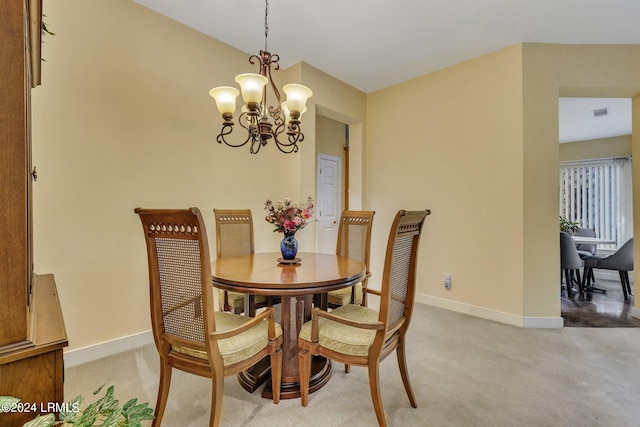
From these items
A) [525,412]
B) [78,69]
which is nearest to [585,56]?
[525,412]

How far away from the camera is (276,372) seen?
1.66 meters

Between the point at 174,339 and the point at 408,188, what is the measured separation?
127 inches

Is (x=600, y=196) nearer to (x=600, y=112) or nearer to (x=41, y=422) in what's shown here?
(x=600, y=112)

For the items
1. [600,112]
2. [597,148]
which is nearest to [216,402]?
[600,112]

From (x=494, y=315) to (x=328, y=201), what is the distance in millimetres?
3048

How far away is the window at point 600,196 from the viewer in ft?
17.8

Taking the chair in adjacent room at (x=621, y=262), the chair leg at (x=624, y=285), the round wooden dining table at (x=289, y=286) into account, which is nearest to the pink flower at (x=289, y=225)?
the round wooden dining table at (x=289, y=286)

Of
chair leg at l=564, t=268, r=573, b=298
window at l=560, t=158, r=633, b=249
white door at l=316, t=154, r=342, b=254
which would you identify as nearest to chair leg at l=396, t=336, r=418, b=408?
white door at l=316, t=154, r=342, b=254

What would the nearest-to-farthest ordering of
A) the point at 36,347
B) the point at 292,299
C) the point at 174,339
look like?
the point at 36,347, the point at 174,339, the point at 292,299

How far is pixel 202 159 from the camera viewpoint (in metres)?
2.82

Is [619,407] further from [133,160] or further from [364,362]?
[133,160]

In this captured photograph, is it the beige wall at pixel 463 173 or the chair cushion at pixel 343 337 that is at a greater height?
the beige wall at pixel 463 173

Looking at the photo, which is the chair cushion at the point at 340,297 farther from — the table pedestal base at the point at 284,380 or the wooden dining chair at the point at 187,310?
the wooden dining chair at the point at 187,310

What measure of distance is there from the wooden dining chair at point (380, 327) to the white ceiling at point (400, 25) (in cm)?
202
